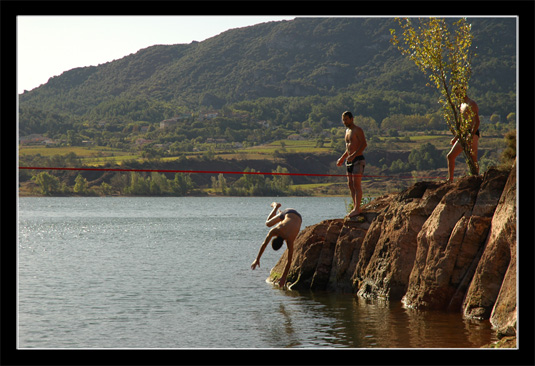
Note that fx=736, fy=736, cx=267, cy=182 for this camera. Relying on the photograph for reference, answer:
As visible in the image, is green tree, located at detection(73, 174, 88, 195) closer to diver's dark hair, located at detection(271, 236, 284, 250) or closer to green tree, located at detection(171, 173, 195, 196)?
green tree, located at detection(171, 173, 195, 196)

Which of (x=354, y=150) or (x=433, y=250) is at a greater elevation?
(x=354, y=150)

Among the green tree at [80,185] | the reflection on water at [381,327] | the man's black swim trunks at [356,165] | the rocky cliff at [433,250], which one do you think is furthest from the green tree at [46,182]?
the man's black swim trunks at [356,165]

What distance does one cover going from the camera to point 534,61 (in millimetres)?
8453

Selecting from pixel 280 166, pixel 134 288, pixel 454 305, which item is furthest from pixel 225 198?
pixel 454 305

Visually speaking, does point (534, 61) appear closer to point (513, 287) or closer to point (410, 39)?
point (513, 287)

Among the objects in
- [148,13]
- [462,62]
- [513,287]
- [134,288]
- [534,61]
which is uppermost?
[462,62]

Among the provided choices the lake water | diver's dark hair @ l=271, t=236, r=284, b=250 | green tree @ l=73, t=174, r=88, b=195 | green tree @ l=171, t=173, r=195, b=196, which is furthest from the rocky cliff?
green tree @ l=73, t=174, r=88, b=195

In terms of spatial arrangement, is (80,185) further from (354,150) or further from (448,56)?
(354,150)

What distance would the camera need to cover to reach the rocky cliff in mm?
15047

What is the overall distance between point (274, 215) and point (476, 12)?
10.5 metres

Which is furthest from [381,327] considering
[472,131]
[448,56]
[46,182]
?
[46,182]

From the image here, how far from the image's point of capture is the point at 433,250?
17.1 m

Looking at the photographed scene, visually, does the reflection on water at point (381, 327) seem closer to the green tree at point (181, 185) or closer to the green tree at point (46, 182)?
the green tree at point (181, 185)

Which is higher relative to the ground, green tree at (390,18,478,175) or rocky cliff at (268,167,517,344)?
green tree at (390,18,478,175)
